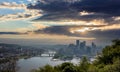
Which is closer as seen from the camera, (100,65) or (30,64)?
A: (100,65)

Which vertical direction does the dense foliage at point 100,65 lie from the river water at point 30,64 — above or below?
above

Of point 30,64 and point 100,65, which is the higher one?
point 100,65

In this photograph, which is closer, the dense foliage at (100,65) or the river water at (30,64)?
the dense foliage at (100,65)

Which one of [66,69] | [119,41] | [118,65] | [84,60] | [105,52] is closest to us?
[118,65]

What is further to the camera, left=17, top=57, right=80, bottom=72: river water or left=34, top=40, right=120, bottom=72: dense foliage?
left=17, top=57, right=80, bottom=72: river water

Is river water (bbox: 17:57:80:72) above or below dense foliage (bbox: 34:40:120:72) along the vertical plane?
below

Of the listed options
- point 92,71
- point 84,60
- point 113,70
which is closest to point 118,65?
point 113,70

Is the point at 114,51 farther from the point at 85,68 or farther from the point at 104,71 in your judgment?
the point at 104,71

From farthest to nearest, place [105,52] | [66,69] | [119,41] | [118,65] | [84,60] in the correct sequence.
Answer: [119,41]
[105,52]
[84,60]
[66,69]
[118,65]
